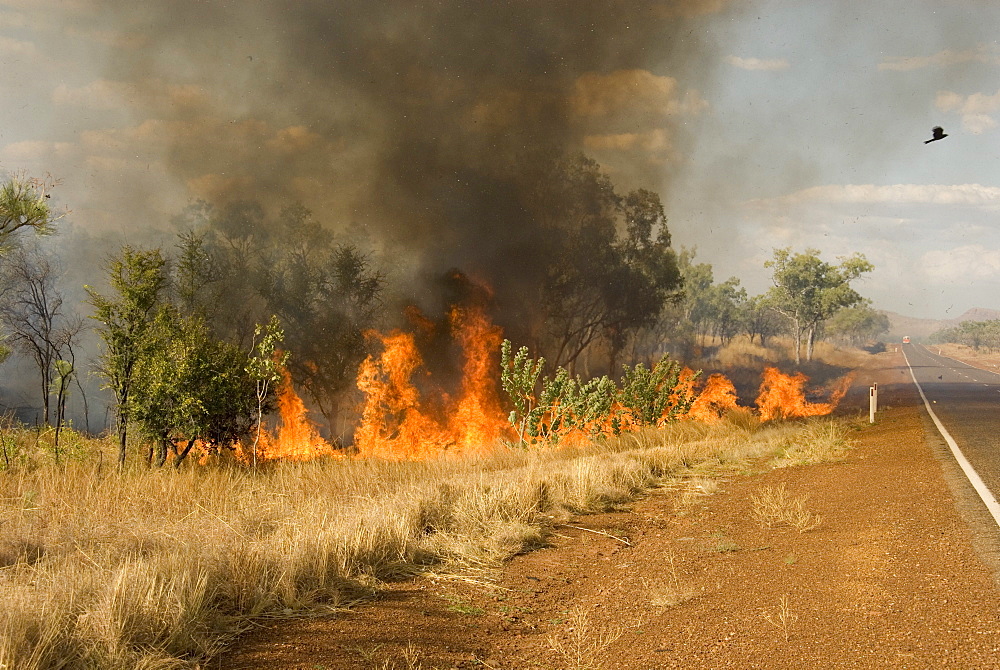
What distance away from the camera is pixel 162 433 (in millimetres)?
13000

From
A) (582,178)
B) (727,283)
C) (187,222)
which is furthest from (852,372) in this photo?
(187,222)

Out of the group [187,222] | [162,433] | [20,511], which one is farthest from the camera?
[187,222]

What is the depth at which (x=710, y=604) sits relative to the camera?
4.99m

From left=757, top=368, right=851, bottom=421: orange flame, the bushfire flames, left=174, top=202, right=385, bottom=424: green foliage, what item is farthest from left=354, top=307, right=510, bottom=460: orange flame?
left=757, top=368, right=851, bottom=421: orange flame

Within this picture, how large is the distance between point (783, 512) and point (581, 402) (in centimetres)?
701

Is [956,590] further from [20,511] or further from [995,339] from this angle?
[995,339]

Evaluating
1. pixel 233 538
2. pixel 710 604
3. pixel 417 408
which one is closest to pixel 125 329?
pixel 233 538

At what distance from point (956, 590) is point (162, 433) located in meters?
12.8

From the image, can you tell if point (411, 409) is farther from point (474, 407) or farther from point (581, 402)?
point (581, 402)

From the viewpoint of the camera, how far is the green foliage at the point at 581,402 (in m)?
14.2

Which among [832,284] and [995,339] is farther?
[995,339]

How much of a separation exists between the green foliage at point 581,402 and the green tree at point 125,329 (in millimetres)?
7007

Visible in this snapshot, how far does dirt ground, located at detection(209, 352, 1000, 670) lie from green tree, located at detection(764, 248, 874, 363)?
168 ft

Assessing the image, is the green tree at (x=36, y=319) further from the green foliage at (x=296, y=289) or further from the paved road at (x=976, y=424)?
the paved road at (x=976, y=424)
